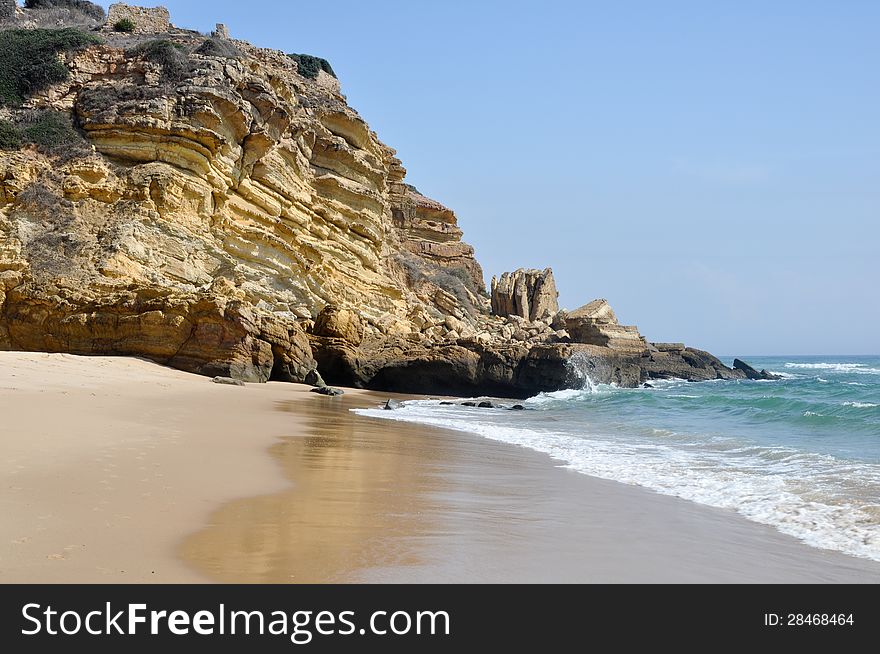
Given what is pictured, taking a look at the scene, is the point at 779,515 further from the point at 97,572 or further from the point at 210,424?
the point at 210,424

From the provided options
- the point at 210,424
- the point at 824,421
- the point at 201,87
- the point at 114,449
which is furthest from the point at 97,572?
the point at 201,87

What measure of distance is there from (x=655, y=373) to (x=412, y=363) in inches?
748

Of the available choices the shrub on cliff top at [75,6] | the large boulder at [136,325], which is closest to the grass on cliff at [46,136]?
the large boulder at [136,325]

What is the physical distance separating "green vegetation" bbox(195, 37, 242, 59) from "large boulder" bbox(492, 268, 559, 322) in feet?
91.4

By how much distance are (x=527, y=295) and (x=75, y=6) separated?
3604cm

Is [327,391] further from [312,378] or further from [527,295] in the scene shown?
[527,295]

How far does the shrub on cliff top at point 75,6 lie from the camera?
1746 inches

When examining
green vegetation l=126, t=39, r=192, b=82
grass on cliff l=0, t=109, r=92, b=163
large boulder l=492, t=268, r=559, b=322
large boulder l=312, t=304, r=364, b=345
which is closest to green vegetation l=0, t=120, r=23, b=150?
grass on cliff l=0, t=109, r=92, b=163

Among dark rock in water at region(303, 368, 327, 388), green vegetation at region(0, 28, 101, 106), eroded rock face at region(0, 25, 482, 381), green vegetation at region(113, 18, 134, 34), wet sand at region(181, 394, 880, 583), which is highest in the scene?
green vegetation at region(113, 18, 134, 34)

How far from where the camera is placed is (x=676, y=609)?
3.52 m

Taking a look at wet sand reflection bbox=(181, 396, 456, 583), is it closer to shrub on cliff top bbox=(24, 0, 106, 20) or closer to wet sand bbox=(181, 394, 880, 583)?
wet sand bbox=(181, 394, 880, 583)

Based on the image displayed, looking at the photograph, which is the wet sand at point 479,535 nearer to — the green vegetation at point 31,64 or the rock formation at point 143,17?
the green vegetation at point 31,64

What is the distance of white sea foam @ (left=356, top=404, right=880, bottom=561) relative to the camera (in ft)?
18.9

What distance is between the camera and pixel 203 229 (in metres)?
23.0
